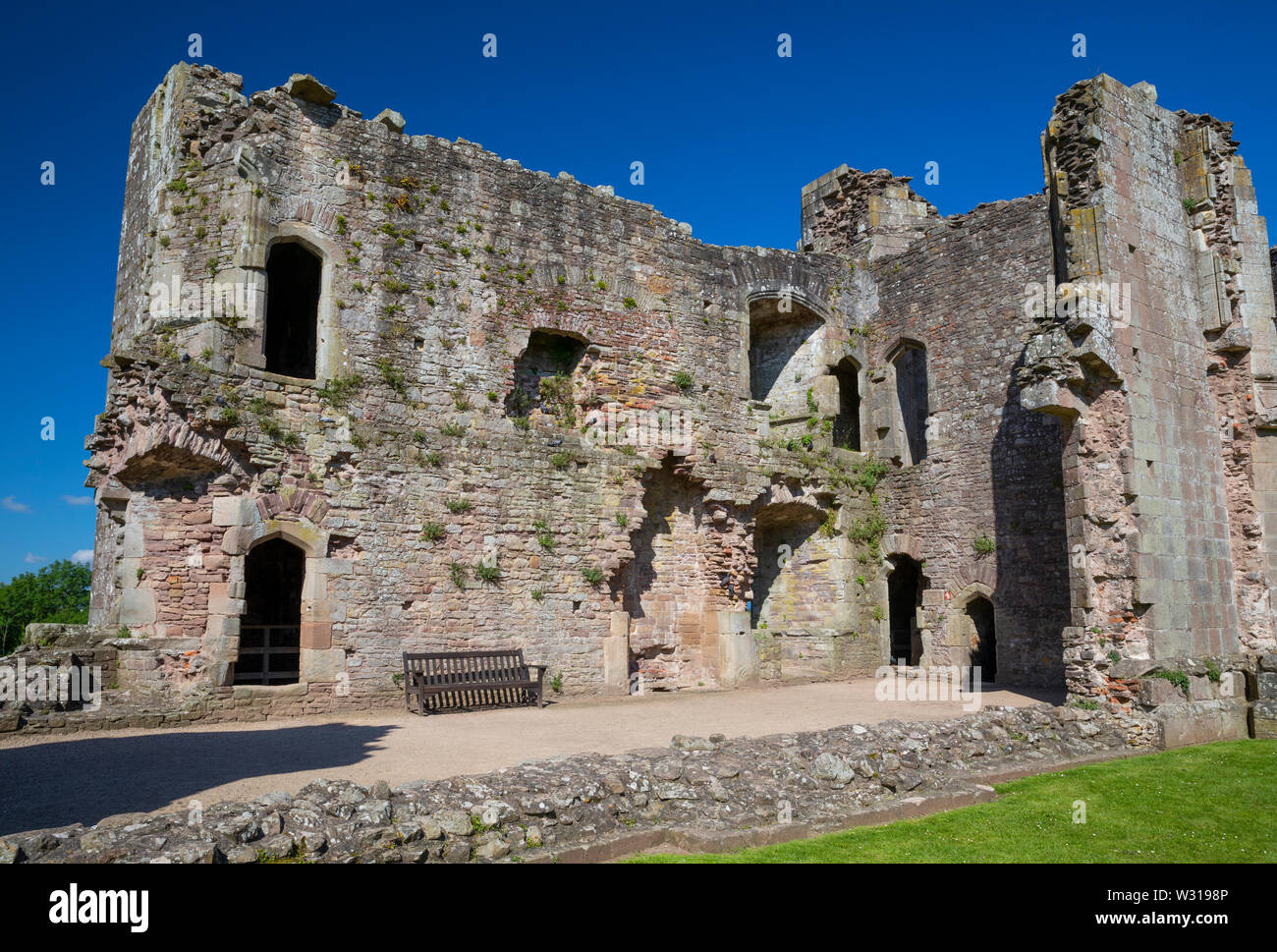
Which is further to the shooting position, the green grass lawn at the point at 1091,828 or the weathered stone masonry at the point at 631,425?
the weathered stone masonry at the point at 631,425

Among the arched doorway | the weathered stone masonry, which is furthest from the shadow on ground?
the arched doorway

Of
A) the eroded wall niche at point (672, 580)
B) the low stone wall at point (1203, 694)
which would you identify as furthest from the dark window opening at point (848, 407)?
the low stone wall at point (1203, 694)

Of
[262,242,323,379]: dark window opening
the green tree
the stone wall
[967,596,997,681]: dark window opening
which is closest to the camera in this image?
the stone wall

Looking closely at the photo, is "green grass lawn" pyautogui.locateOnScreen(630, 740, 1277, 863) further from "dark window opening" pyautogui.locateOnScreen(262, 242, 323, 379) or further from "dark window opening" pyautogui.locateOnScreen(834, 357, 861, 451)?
"dark window opening" pyautogui.locateOnScreen(262, 242, 323, 379)

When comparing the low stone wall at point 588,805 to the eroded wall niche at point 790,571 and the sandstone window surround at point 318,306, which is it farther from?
the eroded wall niche at point 790,571

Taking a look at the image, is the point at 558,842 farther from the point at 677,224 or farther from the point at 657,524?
the point at 677,224

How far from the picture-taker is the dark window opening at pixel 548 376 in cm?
1488

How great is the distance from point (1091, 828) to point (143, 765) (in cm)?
736

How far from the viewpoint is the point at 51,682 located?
10141 mm

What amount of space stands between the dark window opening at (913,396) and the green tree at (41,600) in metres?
35.6

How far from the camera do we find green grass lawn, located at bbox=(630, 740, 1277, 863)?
5848 mm

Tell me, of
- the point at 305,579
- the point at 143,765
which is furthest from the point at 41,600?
the point at 143,765

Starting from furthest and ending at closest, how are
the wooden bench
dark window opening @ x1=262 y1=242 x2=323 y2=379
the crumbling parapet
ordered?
the crumbling parapet < dark window opening @ x1=262 y1=242 x2=323 y2=379 < the wooden bench

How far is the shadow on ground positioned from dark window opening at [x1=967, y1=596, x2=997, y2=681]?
35.8 ft
